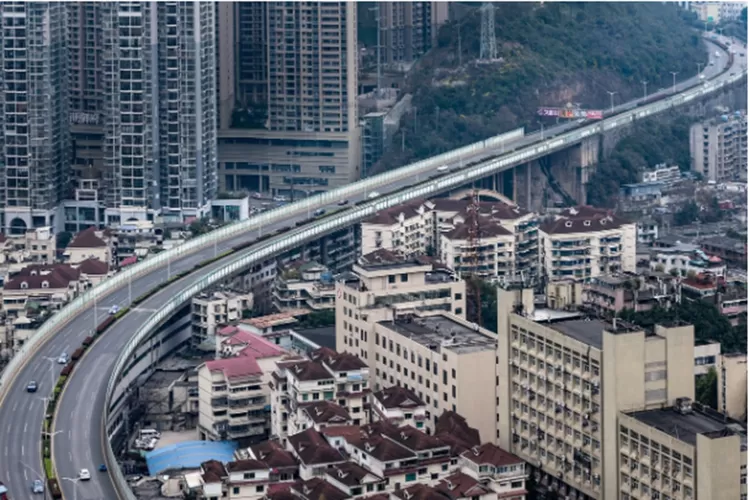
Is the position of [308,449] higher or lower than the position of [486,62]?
lower

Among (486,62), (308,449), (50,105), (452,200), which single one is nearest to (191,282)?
(452,200)

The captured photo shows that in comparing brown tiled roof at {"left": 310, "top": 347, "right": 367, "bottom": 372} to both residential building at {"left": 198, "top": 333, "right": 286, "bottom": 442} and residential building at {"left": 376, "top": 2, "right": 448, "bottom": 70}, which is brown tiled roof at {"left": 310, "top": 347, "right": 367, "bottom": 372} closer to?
residential building at {"left": 198, "top": 333, "right": 286, "bottom": 442}

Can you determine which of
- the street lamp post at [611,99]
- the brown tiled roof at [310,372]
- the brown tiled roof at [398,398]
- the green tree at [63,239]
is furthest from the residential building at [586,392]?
the street lamp post at [611,99]

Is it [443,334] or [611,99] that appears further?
[611,99]

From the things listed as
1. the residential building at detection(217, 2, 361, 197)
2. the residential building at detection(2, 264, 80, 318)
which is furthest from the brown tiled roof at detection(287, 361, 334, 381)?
the residential building at detection(217, 2, 361, 197)

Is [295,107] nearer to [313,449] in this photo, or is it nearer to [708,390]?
[708,390]

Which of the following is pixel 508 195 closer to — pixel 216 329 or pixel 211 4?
pixel 211 4

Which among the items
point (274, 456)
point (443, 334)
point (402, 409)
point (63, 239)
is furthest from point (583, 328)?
point (63, 239)
